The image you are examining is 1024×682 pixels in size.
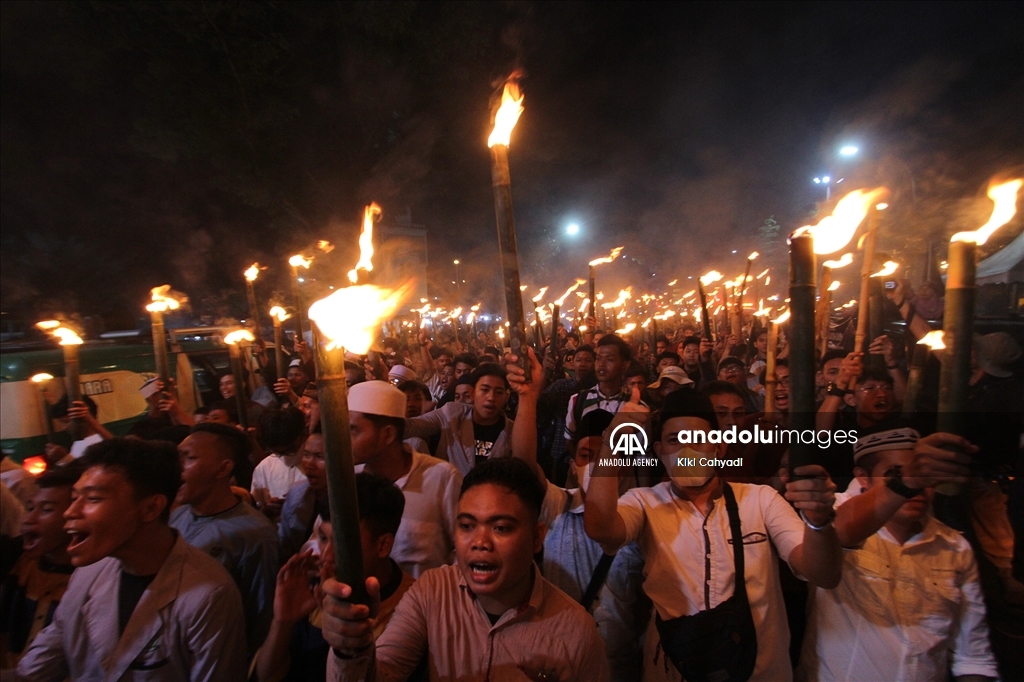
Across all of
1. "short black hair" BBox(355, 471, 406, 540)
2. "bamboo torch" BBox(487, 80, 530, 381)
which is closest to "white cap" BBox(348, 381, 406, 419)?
"short black hair" BBox(355, 471, 406, 540)

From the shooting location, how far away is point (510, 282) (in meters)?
2.49

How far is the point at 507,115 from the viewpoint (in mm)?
2877

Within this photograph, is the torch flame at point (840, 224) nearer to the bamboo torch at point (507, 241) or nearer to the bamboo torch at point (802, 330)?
the bamboo torch at point (802, 330)

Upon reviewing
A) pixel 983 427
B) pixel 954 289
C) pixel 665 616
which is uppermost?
pixel 954 289

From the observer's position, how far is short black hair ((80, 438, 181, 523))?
2297mm

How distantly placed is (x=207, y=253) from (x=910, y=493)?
21235 mm

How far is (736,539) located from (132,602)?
99.4 inches

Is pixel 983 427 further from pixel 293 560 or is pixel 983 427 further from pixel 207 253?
pixel 207 253

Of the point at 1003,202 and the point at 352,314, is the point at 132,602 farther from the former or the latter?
the point at 1003,202

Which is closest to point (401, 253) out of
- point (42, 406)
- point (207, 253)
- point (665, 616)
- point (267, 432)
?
point (207, 253)

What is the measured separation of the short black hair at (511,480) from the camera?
201cm

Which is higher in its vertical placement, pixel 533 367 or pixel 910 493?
pixel 533 367

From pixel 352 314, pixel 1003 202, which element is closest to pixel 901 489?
pixel 1003 202

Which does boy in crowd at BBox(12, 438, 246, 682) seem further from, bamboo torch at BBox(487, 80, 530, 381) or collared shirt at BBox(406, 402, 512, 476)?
collared shirt at BBox(406, 402, 512, 476)
